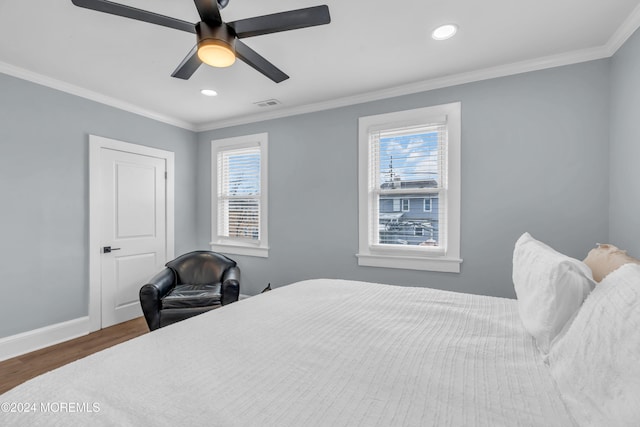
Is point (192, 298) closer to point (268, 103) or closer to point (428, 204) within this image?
point (268, 103)

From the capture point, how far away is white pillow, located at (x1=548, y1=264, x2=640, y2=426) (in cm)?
59

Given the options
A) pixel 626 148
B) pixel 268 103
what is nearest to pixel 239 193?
pixel 268 103

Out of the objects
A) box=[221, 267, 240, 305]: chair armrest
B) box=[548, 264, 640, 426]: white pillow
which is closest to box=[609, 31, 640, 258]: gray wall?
box=[548, 264, 640, 426]: white pillow

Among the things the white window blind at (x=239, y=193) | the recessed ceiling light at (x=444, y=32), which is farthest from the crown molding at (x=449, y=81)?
the recessed ceiling light at (x=444, y=32)

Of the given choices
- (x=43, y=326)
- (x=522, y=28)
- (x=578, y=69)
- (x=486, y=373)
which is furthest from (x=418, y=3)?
(x=43, y=326)

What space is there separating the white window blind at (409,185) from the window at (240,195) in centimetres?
146

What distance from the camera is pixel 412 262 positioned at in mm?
2939

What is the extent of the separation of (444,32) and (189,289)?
10.8ft

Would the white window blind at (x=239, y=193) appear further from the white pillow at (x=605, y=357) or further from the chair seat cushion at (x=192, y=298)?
the white pillow at (x=605, y=357)

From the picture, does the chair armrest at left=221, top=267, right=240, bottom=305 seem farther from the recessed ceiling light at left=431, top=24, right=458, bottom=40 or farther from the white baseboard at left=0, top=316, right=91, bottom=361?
the recessed ceiling light at left=431, top=24, right=458, bottom=40

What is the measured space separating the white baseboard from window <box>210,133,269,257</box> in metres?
1.69

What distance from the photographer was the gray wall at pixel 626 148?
6.33 feet

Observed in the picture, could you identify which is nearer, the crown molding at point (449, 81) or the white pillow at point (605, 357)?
the white pillow at point (605, 357)

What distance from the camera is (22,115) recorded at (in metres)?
2.68
